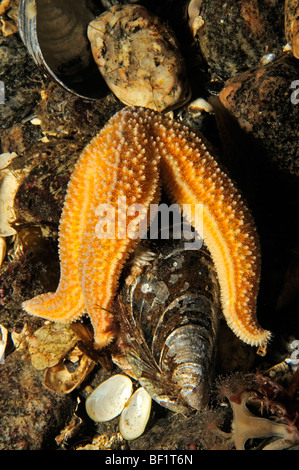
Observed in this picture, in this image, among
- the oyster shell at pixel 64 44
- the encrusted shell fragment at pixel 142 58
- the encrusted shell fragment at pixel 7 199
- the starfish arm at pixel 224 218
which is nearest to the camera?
the starfish arm at pixel 224 218

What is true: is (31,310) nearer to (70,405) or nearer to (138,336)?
(138,336)

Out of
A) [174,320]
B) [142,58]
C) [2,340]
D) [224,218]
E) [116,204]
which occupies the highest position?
[142,58]

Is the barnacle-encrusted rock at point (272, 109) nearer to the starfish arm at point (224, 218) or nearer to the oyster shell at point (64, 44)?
the starfish arm at point (224, 218)

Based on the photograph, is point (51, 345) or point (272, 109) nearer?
point (272, 109)

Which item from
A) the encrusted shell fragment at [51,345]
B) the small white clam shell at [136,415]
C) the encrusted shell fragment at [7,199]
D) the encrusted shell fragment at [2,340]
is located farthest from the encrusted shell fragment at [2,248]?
the small white clam shell at [136,415]

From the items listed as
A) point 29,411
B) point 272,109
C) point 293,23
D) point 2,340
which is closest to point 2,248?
point 2,340

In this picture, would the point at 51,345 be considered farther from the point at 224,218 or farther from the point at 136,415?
the point at 224,218

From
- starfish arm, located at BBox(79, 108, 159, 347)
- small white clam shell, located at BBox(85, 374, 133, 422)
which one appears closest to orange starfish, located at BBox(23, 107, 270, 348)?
starfish arm, located at BBox(79, 108, 159, 347)
